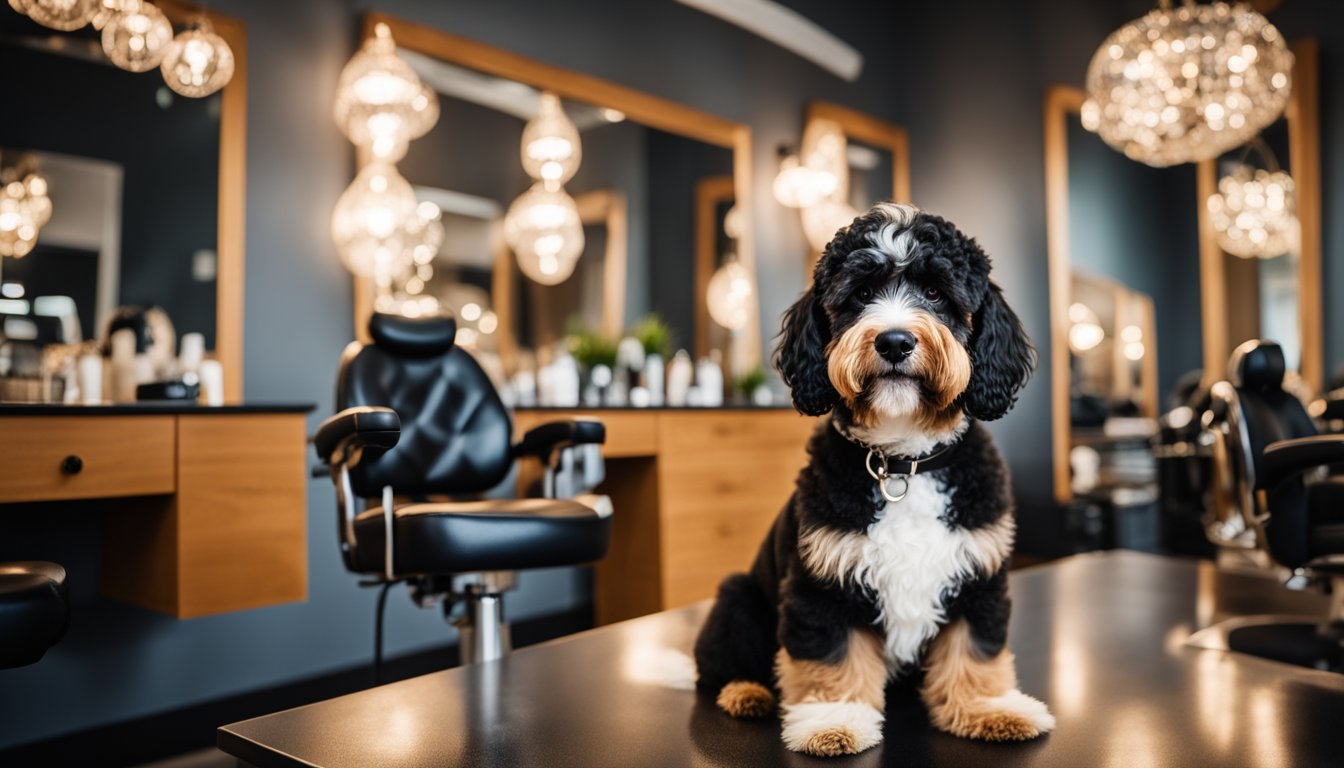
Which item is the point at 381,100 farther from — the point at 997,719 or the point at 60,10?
the point at 997,719

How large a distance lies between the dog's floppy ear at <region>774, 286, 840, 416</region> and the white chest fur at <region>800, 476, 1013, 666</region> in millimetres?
141

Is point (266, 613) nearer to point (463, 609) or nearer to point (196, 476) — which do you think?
point (196, 476)

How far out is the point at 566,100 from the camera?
4191 millimetres

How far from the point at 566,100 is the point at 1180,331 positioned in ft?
12.9

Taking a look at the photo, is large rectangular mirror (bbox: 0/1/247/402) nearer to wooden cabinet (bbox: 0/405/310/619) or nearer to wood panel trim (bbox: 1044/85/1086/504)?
wooden cabinet (bbox: 0/405/310/619)

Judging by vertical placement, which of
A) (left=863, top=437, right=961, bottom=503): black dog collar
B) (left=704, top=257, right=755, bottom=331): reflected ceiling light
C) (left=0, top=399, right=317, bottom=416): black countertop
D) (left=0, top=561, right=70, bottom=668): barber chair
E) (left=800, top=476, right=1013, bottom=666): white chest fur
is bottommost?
(left=0, top=561, right=70, bottom=668): barber chair

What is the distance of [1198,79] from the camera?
3400 millimetres

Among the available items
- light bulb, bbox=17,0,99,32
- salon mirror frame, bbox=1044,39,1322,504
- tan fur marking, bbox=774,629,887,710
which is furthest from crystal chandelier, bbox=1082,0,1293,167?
light bulb, bbox=17,0,99,32

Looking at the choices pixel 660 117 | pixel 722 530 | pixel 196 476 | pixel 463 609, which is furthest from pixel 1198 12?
pixel 196 476

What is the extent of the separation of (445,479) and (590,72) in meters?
2.56

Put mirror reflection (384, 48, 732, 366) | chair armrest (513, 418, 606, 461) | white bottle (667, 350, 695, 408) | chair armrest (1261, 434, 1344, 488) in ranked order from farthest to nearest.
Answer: white bottle (667, 350, 695, 408) → mirror reflection (384, 48, 732, 366) → chair armrest (513, 418, 606, 461) → chair armrest (1261, 434, 1344, 488)

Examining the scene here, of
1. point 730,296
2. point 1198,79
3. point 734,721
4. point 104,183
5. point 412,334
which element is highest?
point 1198,79

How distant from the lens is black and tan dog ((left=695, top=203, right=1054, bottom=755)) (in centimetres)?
101

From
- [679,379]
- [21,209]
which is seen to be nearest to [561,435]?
[21,209]
